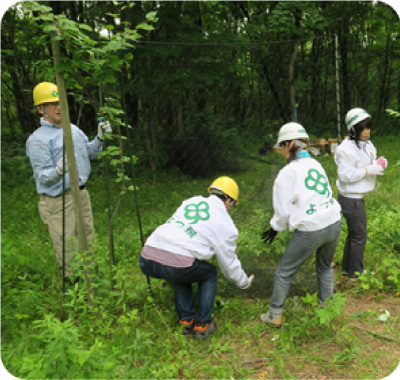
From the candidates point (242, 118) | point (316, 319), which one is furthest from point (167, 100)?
point (316, 319)

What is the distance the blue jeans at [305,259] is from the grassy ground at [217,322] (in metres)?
0.17

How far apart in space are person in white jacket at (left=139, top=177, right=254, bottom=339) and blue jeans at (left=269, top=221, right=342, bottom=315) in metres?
0.28

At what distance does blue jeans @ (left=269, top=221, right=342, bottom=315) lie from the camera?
101 inches

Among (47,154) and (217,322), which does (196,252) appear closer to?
(217,322)

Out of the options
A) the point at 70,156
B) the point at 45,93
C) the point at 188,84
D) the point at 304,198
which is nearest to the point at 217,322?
the point at 304,198

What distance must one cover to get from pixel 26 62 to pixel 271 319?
9.79m

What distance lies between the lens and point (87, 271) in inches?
108

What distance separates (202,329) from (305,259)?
91 centimetres

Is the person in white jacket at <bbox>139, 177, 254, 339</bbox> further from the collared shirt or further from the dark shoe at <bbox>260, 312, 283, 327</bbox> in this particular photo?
the collared shirt

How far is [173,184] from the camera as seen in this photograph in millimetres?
6730

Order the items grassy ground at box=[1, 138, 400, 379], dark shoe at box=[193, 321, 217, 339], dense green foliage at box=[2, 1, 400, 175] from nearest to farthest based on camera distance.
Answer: grassy ground at box=[1, 138, 400, 379], dark shoe at box=[193, 321, 217, 339], dense green foliage at box=[2, 1, 400, 175]

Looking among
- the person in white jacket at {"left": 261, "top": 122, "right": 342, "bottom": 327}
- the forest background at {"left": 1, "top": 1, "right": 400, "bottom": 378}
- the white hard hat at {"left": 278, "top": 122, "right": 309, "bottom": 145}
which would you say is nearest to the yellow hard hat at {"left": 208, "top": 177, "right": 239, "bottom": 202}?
the person in white jacket at {"left": 261, "top": 122, "right": 342, "bottom": 327}

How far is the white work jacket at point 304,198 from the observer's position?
99.9 inches

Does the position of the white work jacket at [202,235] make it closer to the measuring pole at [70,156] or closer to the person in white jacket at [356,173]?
the measuring pole at [70,156]
